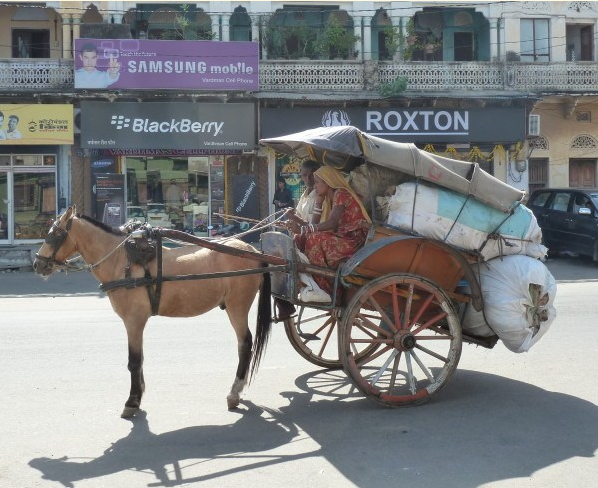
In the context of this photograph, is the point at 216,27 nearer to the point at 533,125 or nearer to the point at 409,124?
the point at 409,124

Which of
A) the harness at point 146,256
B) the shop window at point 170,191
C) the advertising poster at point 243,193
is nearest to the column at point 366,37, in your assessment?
the advertising poster at point 243,193

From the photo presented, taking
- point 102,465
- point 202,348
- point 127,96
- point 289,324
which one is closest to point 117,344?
point 202,348

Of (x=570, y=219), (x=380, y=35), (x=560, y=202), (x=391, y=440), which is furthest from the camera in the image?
(x=380, y=35)

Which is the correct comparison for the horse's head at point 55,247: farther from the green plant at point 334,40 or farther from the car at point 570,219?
the green plant at point 334,40

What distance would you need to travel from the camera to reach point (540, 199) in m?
19.7

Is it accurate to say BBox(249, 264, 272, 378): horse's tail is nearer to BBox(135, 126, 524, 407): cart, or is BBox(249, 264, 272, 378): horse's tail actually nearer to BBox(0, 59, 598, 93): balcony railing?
BBox(135, 126, 524, 407): cart

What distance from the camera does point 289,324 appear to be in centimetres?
695

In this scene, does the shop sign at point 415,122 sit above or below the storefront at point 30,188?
above

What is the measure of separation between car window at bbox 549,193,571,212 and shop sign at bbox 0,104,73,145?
12682mm

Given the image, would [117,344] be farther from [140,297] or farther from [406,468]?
[406,468]

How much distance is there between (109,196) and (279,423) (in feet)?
52.9

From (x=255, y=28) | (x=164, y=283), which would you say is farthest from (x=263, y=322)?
(x=255, y=28)

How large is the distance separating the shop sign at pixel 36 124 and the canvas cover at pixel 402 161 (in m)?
15.5

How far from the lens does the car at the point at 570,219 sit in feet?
57.2
